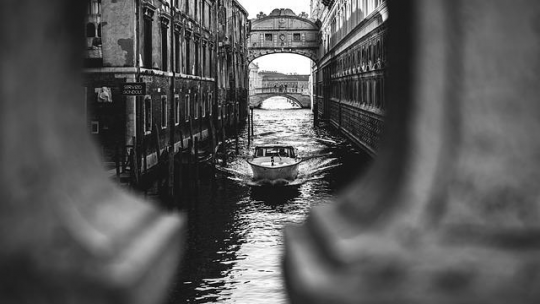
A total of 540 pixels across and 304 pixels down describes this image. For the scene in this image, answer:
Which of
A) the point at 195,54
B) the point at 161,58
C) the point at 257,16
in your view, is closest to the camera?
the point at 161,58

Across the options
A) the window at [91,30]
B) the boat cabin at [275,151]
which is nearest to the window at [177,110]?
the boat cabin at [275,151]

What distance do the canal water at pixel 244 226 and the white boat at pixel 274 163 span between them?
360mm

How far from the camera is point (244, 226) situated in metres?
12.8

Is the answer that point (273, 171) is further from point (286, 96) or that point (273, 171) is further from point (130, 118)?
point (286, 96)

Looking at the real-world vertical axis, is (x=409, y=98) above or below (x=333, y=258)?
above

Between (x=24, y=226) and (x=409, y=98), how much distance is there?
0.99 metres

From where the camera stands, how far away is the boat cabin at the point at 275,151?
1939 centimetres

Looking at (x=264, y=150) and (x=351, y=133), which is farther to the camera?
(x=351, y=133)

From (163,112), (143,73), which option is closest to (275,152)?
(163,112)

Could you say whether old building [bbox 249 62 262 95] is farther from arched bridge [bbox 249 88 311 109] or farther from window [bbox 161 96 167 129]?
window [bbox 161 96 167 129]

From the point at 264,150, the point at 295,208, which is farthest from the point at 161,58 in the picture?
the point at 295,208

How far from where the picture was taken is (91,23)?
15.5 m

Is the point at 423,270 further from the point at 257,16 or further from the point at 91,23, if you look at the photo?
the point at 257,16

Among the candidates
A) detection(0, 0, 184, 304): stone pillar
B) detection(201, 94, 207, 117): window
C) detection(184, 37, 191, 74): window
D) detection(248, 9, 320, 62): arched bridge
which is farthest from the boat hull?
detection(248, 9, 320, 62): arched bridge
